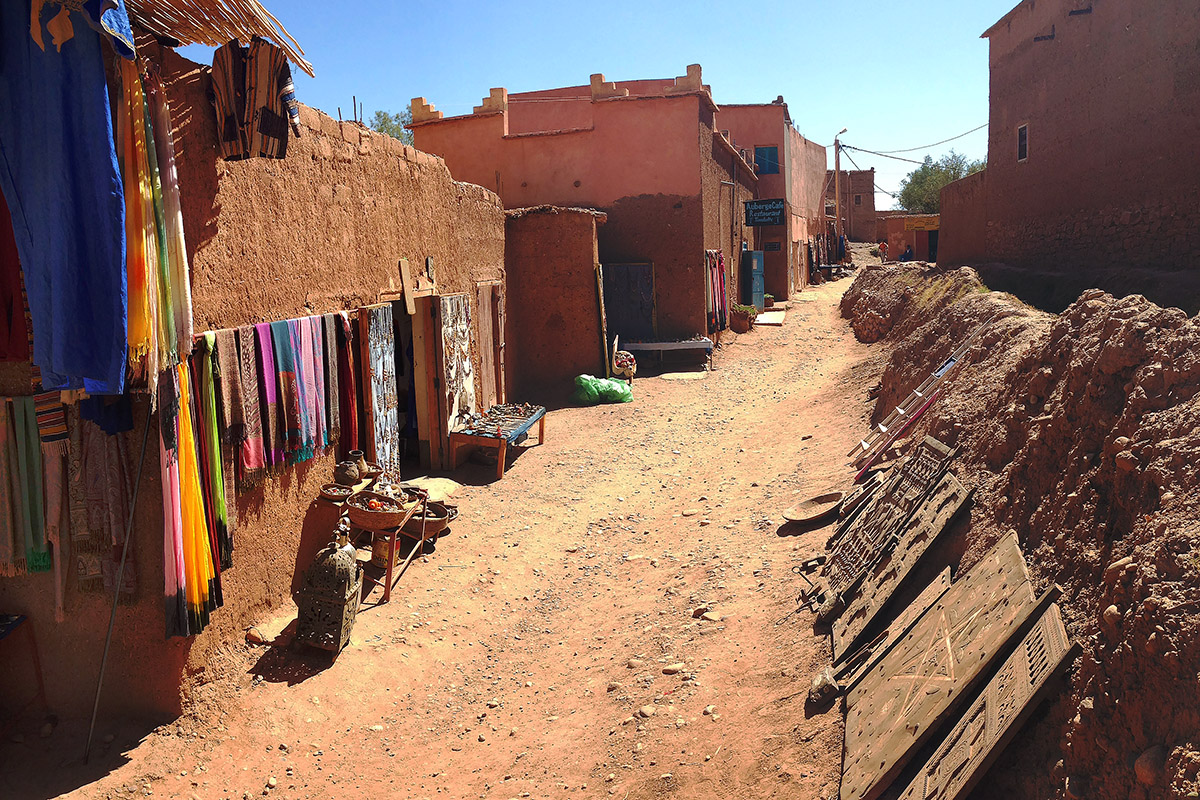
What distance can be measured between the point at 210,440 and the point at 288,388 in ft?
3.40

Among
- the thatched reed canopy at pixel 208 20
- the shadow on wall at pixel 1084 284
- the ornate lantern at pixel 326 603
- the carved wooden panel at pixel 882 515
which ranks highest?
the thatched reed canopy at pixel 208 20

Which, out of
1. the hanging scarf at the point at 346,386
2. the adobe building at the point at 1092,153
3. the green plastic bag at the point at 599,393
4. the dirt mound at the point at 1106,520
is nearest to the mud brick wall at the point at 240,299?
the hanging scarf at the point at 346,386

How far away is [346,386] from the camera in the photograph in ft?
23.0

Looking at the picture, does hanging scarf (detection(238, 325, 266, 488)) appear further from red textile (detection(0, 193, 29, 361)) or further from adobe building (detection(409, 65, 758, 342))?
adobe building (detection(409, 65, 758, 342))

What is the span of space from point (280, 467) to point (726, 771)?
381 cm

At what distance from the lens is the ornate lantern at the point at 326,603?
5594 millimetres

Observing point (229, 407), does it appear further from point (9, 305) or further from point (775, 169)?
point (775, 169)

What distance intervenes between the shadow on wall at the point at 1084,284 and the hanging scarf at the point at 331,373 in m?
7.50

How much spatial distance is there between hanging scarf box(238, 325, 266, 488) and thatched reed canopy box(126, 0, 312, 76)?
71.8 inches

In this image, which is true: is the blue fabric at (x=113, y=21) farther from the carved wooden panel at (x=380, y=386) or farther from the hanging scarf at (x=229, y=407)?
the carved wooden panel at (x=380, y=386)

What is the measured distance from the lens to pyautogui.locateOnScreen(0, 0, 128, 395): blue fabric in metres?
4.10

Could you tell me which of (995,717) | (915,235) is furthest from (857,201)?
(995,717)

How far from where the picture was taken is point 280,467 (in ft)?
19.7

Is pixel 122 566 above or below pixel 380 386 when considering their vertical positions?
below
